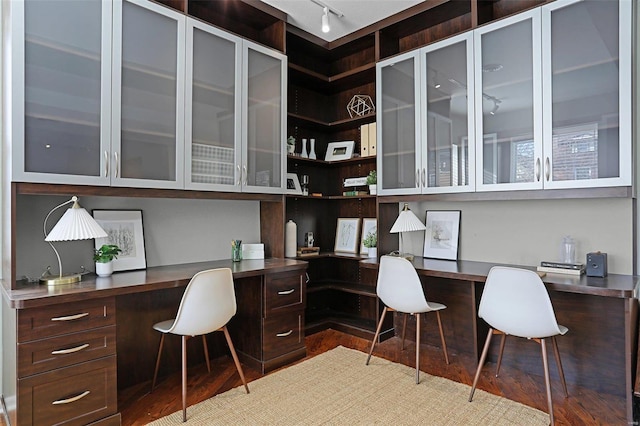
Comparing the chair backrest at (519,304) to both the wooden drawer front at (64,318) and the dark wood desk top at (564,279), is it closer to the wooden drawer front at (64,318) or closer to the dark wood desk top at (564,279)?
the dark wood desk top at (564,279)

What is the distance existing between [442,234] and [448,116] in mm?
1073

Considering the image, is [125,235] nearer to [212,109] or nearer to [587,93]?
[212,109]

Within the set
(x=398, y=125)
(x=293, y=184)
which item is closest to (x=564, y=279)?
(x=398, y=125)

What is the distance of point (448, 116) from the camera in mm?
3164

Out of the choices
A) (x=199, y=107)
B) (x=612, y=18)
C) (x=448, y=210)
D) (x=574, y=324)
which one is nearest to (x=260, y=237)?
(x=199, y=107)

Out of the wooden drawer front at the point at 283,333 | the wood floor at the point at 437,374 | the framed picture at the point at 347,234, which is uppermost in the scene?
the framed picture at the point at 347,234

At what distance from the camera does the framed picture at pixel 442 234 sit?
344 cm

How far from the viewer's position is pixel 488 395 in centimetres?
253

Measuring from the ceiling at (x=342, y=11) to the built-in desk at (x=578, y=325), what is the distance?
7.38 feet

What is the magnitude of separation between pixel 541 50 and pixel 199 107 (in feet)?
8.18

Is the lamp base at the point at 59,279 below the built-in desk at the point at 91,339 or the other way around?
the other way around

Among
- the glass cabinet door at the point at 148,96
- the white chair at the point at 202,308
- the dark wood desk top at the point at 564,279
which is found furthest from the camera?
the glass cabinet door at the point at 148,96

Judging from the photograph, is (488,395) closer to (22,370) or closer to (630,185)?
(630,185)

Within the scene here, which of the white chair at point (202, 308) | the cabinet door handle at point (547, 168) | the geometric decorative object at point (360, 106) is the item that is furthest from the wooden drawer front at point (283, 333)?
the geometric decorative object at point (360, 106)
